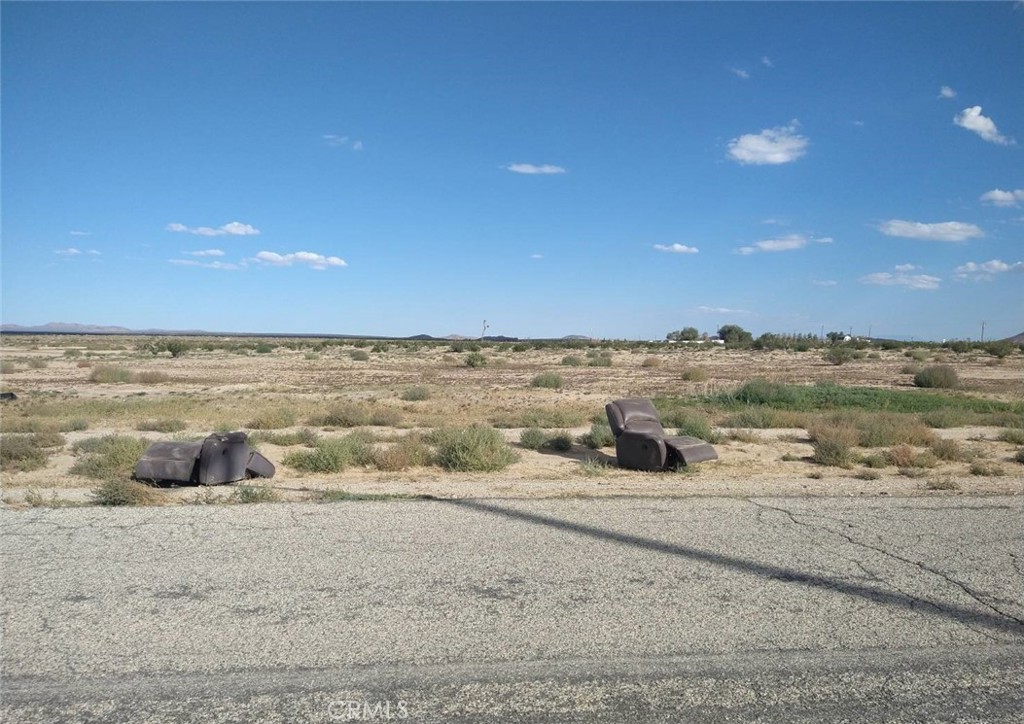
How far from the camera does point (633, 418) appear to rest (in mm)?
14336

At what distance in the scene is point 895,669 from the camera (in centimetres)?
483

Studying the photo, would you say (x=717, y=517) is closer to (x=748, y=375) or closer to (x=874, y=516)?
(x=874, y=516)

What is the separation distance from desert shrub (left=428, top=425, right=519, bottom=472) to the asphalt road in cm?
513

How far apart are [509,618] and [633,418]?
9.05 m

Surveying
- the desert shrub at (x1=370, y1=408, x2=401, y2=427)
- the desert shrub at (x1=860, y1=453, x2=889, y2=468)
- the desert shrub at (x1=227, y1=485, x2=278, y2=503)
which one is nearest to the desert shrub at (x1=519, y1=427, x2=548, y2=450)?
the desert shrub at (x1=370, y1=408, x2=401, y2=427)

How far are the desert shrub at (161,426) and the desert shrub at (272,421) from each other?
1.69 meters

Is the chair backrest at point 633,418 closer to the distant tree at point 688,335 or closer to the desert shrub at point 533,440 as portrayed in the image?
the desert shrub at point 533,440

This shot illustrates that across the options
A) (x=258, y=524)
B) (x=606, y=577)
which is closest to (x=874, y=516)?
(x=606, y=577)

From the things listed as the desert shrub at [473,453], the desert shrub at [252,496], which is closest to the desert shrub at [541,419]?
the desert shrub at [473,453]

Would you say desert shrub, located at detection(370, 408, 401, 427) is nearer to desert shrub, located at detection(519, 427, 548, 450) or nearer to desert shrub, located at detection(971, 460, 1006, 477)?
desert shrub, located at detection(519, 427, 548, 450)

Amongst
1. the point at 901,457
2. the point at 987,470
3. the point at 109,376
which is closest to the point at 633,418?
the point at 901,457

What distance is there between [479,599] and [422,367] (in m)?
50.0

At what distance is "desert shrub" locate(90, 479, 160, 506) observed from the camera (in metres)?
9.64

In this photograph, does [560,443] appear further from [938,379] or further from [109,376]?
[109,376]
